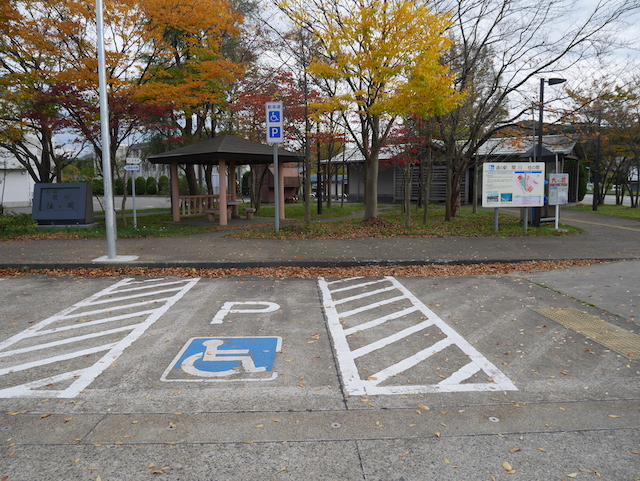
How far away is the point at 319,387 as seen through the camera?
4055mm

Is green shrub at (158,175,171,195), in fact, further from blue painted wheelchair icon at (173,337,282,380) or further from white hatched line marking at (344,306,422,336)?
blue painted wheelchair icon at (173,337,282,380)

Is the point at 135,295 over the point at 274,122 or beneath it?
beneath

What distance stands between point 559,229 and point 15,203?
127 ft

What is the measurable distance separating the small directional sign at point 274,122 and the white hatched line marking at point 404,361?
7248mm

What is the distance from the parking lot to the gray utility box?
925 centimetres

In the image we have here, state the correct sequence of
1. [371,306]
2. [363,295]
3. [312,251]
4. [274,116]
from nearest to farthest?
[371,306] → [363,295] → [312,251] → [274,116]

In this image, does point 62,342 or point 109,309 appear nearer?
point 62,342

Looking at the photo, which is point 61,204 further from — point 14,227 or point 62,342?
point 62,342

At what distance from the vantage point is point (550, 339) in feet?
17.3

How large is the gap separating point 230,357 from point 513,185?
11847mm

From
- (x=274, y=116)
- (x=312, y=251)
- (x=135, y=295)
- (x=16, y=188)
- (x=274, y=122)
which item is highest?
(x=274, y=116)

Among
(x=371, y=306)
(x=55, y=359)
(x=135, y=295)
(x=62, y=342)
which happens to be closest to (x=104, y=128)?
(x=135, y=295)

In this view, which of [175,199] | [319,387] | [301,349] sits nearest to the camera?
[319,387]

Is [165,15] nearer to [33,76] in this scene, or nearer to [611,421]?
[33,76]
